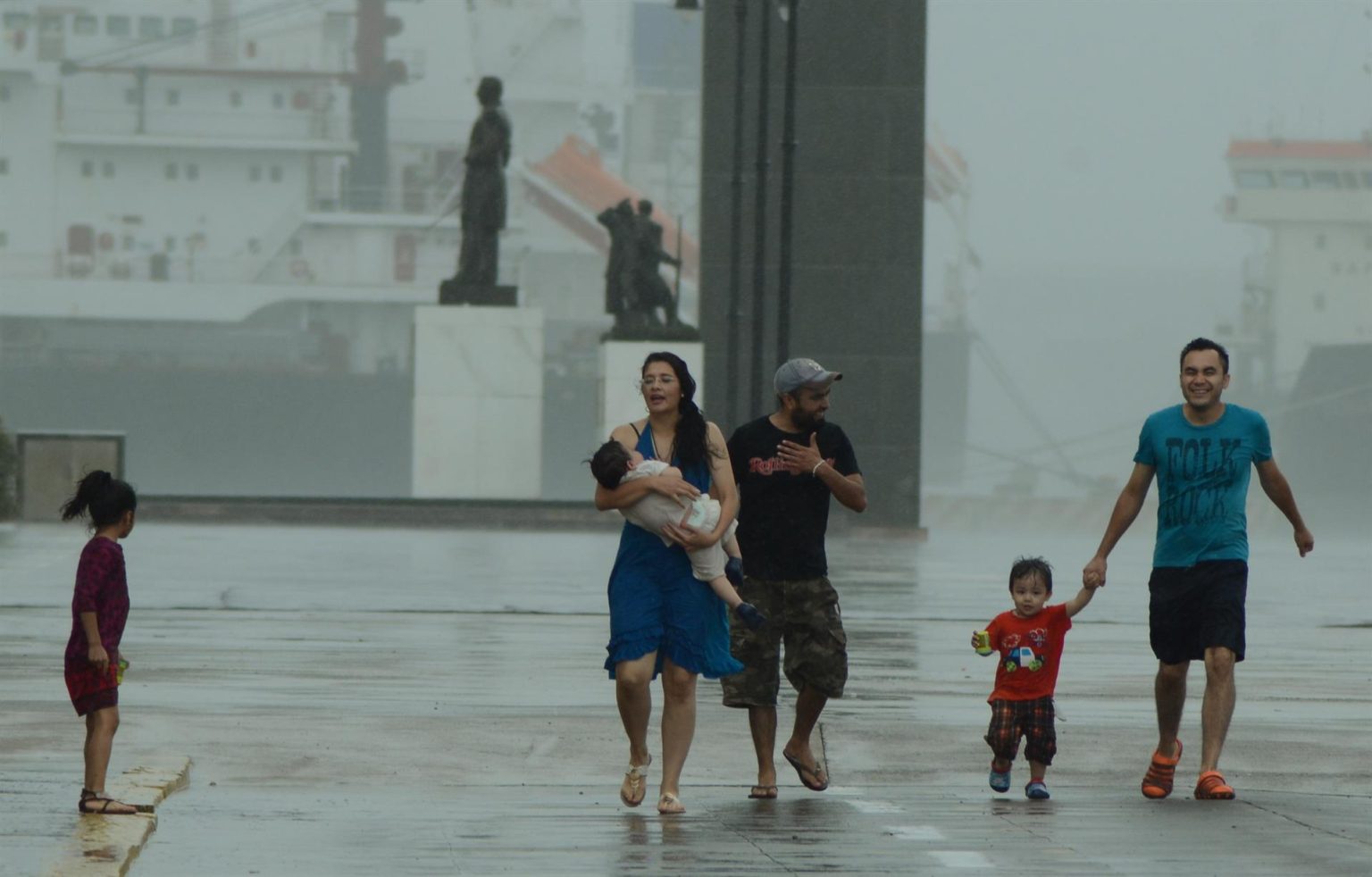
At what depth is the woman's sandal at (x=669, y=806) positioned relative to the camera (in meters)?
6.36

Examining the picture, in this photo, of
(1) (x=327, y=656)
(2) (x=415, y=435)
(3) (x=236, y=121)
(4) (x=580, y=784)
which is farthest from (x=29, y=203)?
(4) (x=580, y=784)

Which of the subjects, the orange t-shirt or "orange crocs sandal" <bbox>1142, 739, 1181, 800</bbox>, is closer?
"orange crocs sandal" <bbox>1142, 739, 1181, 800</bbox>

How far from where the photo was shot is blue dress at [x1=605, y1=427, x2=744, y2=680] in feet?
21.4

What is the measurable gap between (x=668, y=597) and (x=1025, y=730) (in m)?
1.28

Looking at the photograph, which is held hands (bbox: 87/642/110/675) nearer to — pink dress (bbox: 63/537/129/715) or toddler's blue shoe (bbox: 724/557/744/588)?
pink dress (bbox: 63/537/129/715)

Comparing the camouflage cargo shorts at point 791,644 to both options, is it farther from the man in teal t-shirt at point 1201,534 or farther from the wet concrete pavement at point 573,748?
the man in teal t-shirt at point 1201,534

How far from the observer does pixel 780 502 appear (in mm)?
6953

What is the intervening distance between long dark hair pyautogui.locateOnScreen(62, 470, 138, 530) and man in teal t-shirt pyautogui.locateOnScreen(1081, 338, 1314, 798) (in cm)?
300

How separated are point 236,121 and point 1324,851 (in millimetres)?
62721

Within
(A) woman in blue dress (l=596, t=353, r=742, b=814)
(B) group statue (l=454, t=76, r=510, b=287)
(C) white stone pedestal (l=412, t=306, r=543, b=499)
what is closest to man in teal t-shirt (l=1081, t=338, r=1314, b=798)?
(A) woman in blue dress (l=596, t=353, r=742, b=814)

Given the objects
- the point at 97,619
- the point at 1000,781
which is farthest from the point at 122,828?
the point at 1000,781

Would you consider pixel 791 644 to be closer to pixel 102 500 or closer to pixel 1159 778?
pixel 1159 778

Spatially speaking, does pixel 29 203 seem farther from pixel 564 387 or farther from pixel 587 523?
pixel 587 523

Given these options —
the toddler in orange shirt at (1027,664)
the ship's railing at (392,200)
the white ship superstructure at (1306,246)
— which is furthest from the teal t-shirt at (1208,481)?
the white ship superstructure at (1306,246)
